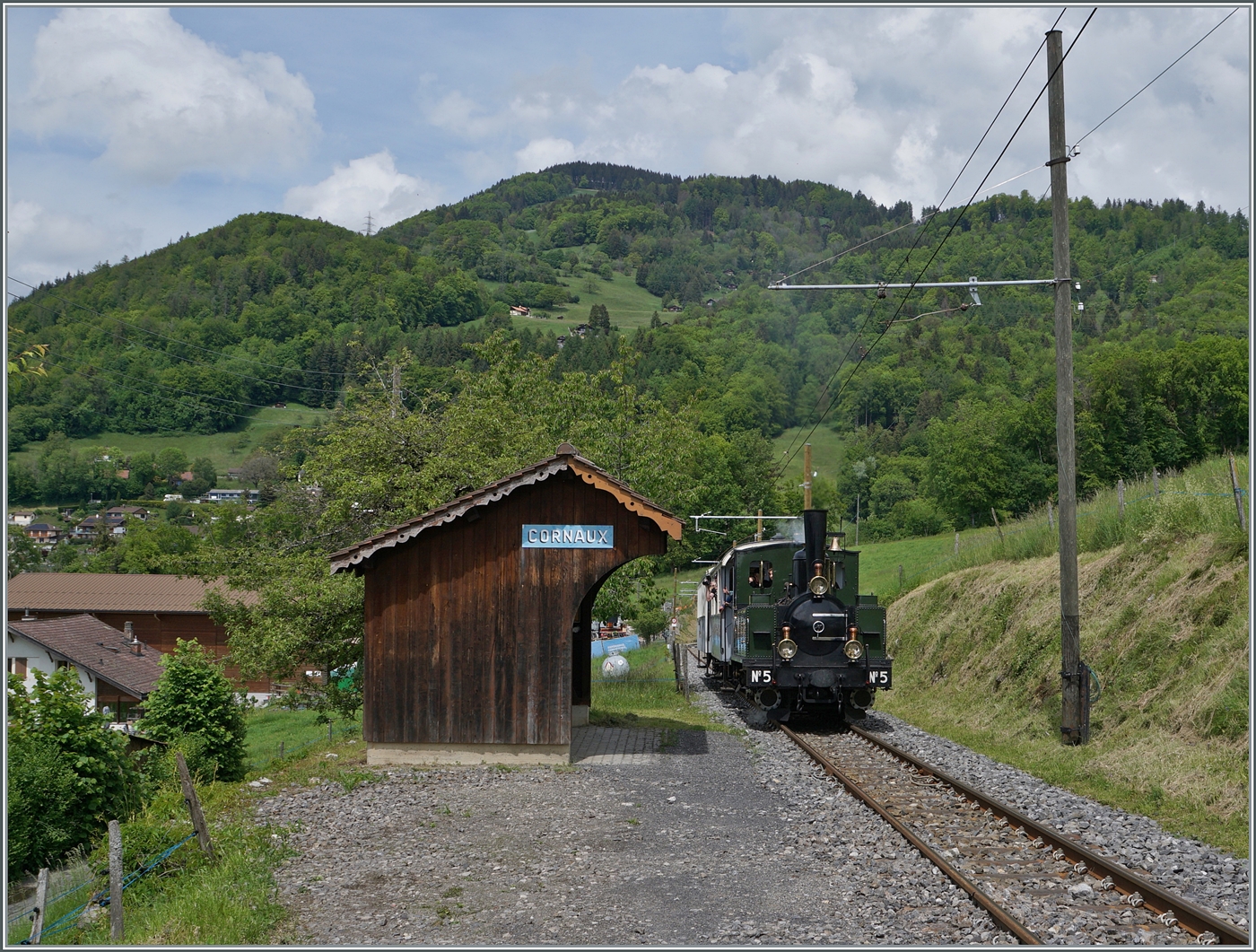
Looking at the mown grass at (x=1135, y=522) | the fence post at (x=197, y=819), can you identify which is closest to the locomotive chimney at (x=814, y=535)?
the mown grass at (x=1135, y=522)

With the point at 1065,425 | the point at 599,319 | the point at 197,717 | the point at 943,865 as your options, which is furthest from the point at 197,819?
the point at 599,319

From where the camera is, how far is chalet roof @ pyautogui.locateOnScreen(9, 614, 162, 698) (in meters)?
40.0

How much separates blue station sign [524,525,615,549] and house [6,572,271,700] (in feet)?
146

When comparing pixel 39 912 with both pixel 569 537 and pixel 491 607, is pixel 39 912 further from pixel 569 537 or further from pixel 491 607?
pixel 569 537

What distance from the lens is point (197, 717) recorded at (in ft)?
47.3

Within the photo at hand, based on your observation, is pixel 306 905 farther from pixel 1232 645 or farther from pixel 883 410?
pixel 883 410

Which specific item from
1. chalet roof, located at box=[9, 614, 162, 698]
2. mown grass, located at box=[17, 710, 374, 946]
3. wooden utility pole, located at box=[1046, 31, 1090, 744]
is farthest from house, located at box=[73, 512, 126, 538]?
wooden utility pole, located at box=[1046, 31, 1090, 744]

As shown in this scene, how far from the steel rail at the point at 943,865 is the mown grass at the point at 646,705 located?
20.3ft

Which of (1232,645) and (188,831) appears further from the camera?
(1232,645)

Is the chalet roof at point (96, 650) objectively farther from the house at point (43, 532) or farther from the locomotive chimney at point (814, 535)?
the house at point (43, 532)

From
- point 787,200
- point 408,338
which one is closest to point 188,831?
point 408,338

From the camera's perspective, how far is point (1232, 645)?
12.2m

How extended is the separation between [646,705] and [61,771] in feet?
44.3

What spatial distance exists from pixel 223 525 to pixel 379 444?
22.4 metres
